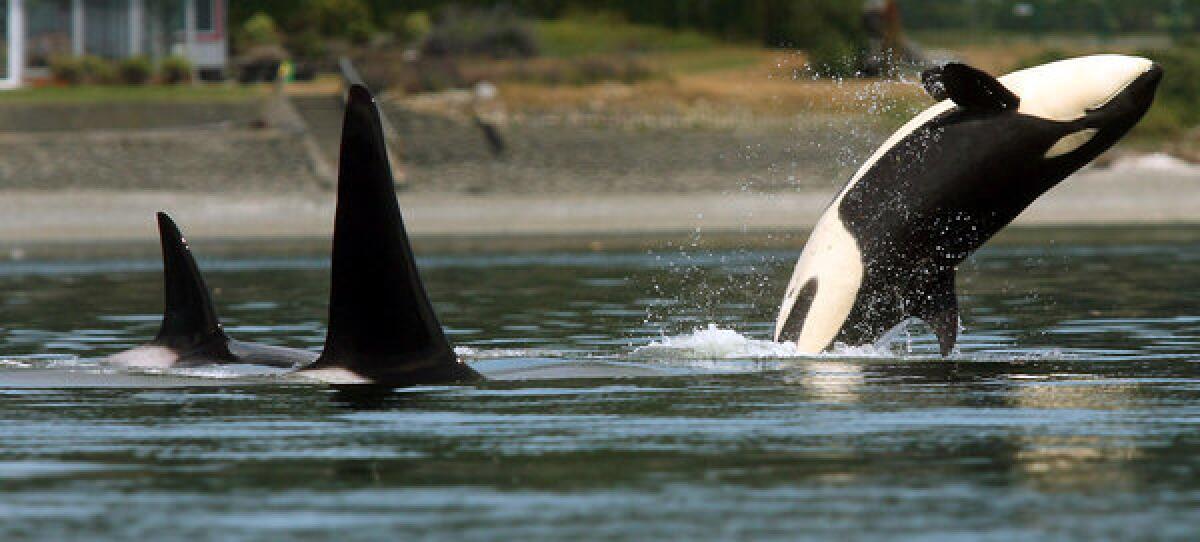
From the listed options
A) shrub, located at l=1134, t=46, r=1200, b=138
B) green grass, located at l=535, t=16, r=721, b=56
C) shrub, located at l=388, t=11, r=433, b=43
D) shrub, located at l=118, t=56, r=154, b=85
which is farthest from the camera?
shrub, located at l=388, t=11, r=433, b=43

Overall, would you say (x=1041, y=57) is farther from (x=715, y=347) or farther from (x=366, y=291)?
(x=366, y=291)

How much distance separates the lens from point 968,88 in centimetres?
1698

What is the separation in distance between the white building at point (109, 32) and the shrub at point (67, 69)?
34.7 inches

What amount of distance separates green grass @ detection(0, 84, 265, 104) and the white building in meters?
3.45

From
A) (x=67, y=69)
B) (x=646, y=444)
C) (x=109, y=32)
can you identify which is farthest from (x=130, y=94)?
(x=646, y=444)

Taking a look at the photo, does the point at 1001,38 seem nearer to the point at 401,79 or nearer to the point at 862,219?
the point at 401,79

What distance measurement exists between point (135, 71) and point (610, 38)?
18.8 metres

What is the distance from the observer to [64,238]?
53219mm

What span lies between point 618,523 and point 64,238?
43.8 m

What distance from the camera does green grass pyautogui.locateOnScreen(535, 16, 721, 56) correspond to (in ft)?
258

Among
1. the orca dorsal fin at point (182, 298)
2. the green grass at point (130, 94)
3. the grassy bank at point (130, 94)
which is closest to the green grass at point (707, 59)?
the grassy bank at point (130, 94)

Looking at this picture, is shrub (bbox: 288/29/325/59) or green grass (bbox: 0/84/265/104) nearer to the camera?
green grass (bbox: 0/84/265/104)

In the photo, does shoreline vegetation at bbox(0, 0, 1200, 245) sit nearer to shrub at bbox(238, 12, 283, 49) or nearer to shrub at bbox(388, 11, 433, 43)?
shrub at bbox(238, 12, 283, 49)

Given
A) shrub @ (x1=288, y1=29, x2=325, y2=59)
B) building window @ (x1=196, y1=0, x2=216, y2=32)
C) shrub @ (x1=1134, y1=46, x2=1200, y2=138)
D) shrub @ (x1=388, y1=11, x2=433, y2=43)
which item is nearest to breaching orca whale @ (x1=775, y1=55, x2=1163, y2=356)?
shrub @ (x1=1134, y1=46, x2=1200, y2=138)
